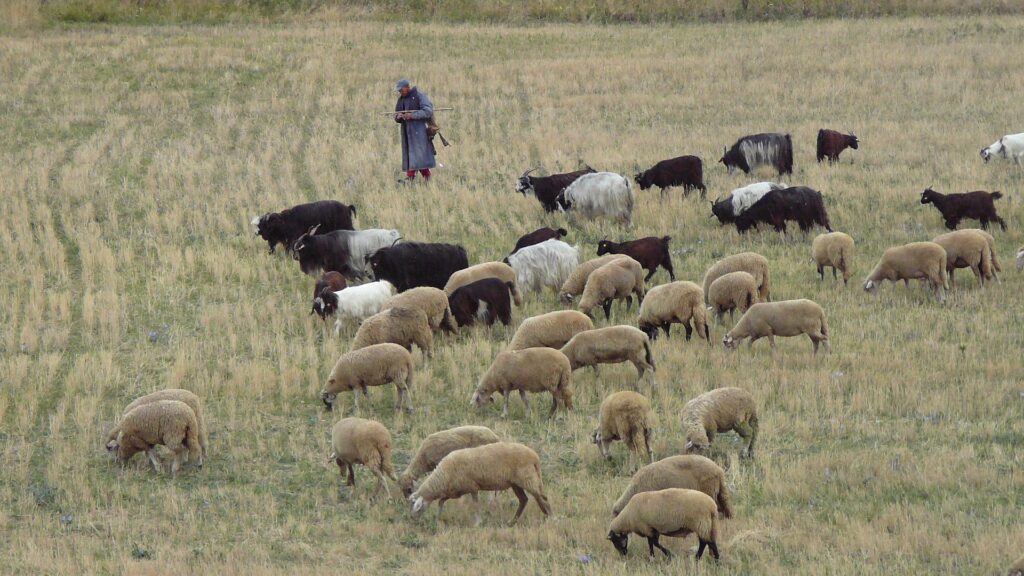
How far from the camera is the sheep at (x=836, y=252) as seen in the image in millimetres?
16719


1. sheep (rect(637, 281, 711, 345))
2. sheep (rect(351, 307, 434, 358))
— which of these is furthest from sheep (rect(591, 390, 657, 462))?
sheep (rect(351, 307, 434, 358))

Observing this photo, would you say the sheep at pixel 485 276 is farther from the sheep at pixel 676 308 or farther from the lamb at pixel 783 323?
the lamb at pixel 783 323

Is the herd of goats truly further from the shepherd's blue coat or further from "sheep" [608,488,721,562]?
the shepherd's blue coat

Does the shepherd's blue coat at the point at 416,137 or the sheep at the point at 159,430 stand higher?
the shepherd's blue coat at the point at 416,137

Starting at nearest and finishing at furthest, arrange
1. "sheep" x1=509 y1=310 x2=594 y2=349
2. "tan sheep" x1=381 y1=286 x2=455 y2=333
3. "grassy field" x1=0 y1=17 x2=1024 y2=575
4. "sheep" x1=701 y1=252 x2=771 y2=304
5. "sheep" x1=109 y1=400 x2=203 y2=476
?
1. "grassy field" x1=0 y1=17 x2=1024 y2=575
2. "sheep" x1=109 y1=400 x2=203 y2=476
3. "sheep" x1=509 y1=310 x2=594 y2=349
4. "tan sheep" x1=381 y1=286 x2=455 y2=333
5. "sheep" x1=701 y1=252 x2=771 y2=304

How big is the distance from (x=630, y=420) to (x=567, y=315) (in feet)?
9.81

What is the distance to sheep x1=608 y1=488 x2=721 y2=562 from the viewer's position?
9.02m

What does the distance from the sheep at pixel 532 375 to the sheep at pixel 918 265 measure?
556cm

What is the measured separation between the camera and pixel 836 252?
658 inches

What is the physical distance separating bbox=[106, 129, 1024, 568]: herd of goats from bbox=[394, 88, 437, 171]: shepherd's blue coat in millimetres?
2611

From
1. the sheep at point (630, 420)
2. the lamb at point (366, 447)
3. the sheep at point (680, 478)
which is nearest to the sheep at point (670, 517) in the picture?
the sheep at point (680, 478)

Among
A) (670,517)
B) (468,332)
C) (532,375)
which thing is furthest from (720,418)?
(468,332)

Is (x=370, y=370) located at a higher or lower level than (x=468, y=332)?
higher

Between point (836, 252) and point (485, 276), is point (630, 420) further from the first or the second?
point (836, 252)
